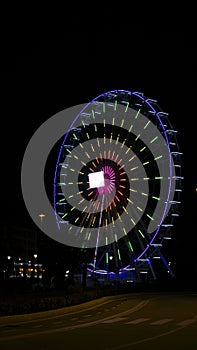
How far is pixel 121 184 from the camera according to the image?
44.2 metres

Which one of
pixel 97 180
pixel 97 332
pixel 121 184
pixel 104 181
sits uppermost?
pixel 97 180

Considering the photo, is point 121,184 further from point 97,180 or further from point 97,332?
point 97,332

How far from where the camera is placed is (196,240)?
267ft

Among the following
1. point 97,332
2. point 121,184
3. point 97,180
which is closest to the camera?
point 97,332

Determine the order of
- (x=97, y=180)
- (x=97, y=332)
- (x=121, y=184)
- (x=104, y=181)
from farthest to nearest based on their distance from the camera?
1. (x=97, y=180)
2. (x=121, y=184)
3. (x=104, y=181)
4. (x=97, y=332)

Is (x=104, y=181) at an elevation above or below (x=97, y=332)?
above

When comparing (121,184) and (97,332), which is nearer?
(97,332)

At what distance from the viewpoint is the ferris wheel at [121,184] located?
44250 millimetres

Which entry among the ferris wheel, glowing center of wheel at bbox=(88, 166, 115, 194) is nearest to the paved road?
glowing center of wheel at bbox=(88, 166, 115, 194)

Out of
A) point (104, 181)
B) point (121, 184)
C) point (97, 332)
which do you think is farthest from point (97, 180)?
point (97, 332)

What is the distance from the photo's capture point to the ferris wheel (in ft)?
145

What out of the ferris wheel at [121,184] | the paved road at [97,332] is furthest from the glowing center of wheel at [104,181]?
the paved road at [97,332]

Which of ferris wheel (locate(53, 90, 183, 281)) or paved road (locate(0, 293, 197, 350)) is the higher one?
ferris wheel (locate(53, 90, 183, 281))

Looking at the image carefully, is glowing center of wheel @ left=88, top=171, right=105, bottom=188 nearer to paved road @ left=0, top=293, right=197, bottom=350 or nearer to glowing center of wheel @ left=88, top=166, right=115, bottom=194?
glowing center of wheel @ left=88, top=166, right=115, bottom=194
